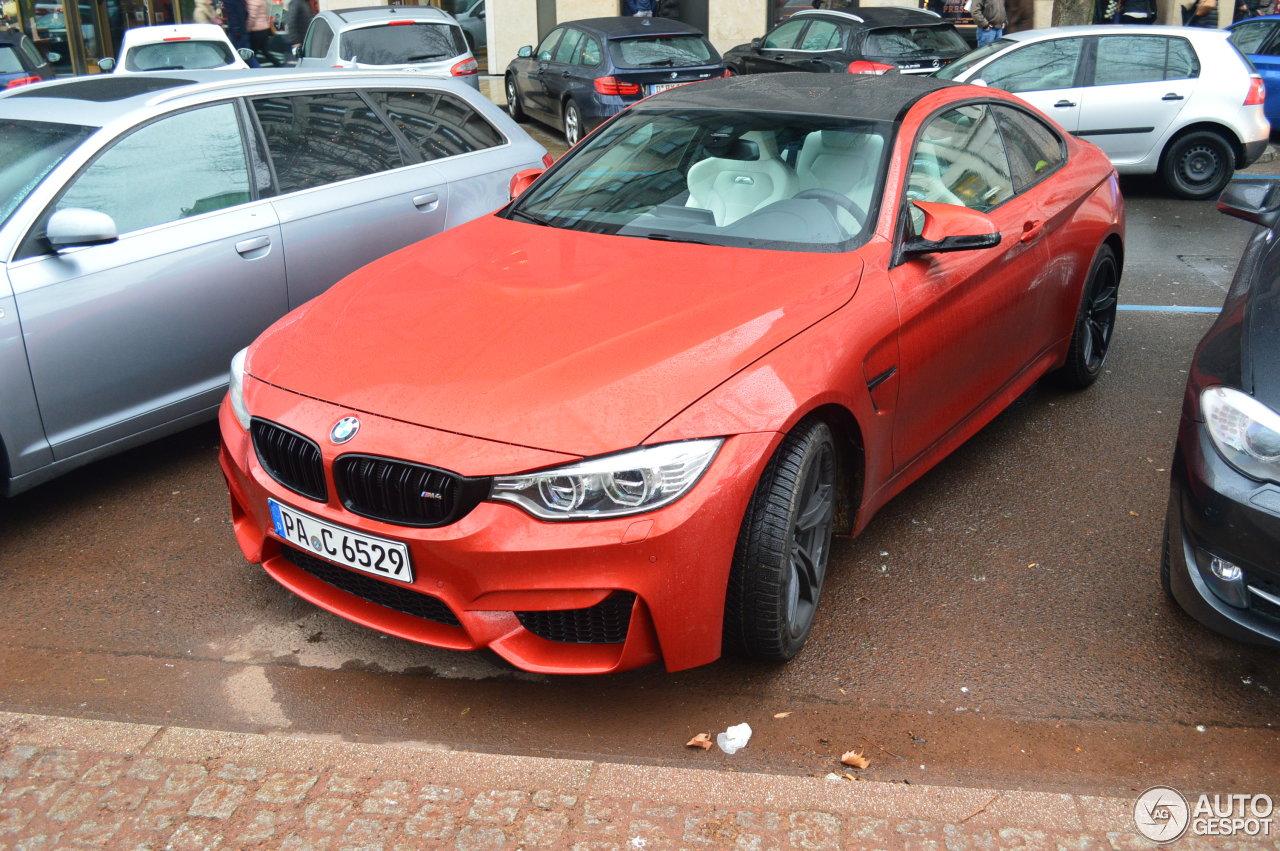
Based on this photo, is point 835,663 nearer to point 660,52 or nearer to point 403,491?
point 403,491

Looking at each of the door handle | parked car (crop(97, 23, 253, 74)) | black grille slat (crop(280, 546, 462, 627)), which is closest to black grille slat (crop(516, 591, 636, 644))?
black grille slat (crop(280, 546, 462, 627))

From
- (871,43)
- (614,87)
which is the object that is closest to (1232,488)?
(614,87)

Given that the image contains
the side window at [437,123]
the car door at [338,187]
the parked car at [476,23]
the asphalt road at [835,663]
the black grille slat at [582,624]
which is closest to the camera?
the black grille slat at [582,624]

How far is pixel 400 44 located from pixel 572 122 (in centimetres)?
204

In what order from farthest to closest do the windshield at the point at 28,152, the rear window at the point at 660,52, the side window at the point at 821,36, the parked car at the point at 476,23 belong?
the parked car at the point at 476,23 < the side window at the point at 821,36 < the rear window at the point at 660,52 < the windshield at the point at 28,152

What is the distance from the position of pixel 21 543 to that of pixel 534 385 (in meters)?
2.40

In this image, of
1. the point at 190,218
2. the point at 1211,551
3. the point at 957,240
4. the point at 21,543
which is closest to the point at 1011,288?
the point at 957,240

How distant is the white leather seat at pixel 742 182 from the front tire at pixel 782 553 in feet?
3.55

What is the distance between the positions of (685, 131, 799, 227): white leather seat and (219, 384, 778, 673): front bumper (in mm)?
1331

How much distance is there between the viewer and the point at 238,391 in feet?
12.0

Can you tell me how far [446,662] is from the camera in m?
3.62

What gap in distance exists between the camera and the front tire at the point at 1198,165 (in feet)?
35.1
